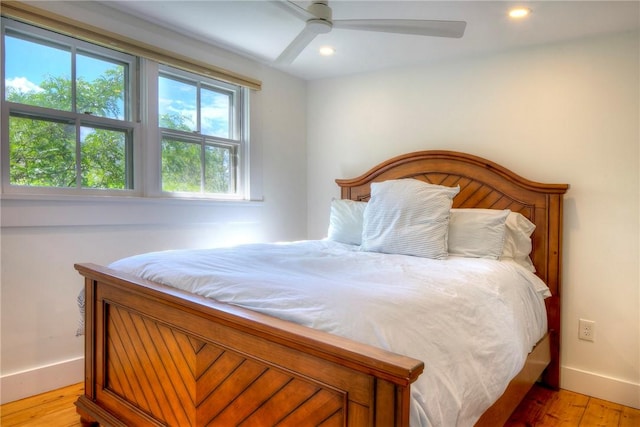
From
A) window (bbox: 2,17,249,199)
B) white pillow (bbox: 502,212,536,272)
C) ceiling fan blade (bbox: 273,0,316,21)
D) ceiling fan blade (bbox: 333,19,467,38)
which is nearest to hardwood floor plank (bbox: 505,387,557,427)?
white pillow (bbox: 502,212,536,272)

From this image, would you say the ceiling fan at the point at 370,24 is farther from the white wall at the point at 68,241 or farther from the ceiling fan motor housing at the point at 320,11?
the white wall at the point at 68,241

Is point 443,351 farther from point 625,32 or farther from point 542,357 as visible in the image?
point 625,32

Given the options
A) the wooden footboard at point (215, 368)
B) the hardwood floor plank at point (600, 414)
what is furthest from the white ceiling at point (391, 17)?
the hardwood floor plank at point (600, 414)

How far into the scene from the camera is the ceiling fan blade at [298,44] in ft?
6.69

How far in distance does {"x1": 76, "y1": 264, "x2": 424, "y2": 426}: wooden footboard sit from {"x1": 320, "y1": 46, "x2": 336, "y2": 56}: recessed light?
6.76 feet

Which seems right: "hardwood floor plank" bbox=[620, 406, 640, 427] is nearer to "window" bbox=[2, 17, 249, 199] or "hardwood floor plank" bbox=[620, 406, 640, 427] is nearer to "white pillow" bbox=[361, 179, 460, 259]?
"white pillow" bbox=[361, 179, 460, 259]

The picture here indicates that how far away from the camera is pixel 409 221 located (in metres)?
2.34

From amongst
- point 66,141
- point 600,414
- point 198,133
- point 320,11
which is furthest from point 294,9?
point 600,414

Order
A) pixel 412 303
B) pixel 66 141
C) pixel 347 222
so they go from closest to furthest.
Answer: pixel 412 303 < pixel 66 141 < pixel 347 222

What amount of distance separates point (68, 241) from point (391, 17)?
2.24m

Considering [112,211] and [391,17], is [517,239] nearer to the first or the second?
[391,17]

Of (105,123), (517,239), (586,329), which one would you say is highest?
(105,123)

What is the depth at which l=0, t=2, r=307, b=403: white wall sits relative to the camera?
2.08 metres

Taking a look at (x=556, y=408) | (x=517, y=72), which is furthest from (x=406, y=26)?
(x=556, y=408)
